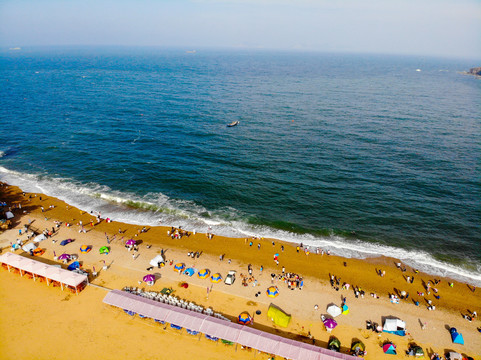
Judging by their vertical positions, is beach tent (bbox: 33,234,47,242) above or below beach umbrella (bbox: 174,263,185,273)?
above

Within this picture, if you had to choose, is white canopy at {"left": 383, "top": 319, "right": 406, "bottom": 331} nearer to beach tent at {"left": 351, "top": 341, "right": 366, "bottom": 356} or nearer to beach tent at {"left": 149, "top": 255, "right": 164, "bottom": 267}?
beach tent at {"left": 351, "top": 341, "right": 366, "bottom": 356}

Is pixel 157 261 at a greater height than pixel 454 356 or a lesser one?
greater

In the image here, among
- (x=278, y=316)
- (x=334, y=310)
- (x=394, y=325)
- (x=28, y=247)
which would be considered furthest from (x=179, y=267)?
(x=394, y=325)

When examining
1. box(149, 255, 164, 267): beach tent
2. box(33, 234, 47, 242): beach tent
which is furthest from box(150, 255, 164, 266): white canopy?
box(33, 234, 47, 242): beach tent

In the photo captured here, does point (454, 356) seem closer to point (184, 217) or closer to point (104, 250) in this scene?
point (184, 217)

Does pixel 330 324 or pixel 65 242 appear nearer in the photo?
pixel 330 324

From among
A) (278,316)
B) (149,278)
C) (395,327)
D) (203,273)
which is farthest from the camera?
(203,273)

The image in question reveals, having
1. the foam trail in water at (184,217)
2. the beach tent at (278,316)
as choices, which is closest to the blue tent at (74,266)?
the foam trail in water at (184,217)
